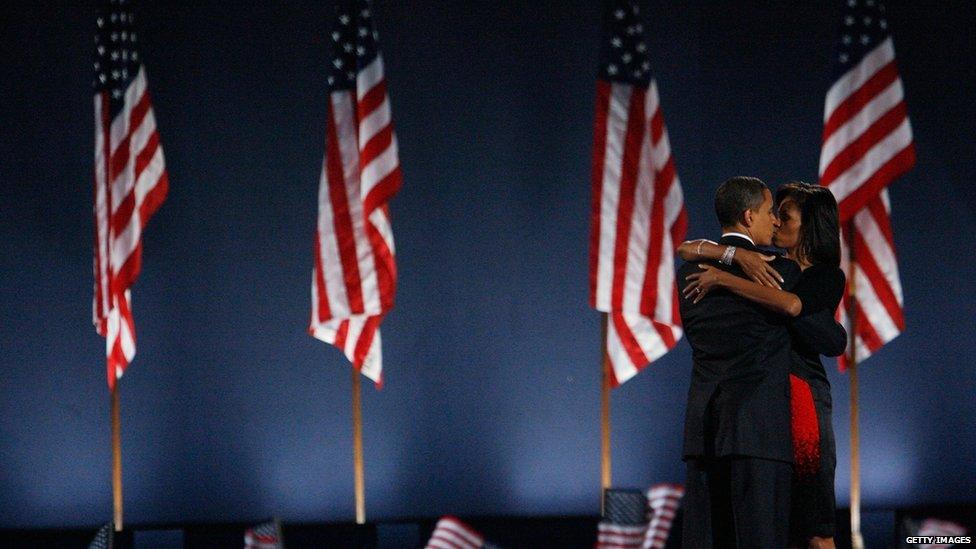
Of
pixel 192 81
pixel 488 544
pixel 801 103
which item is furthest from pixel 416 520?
pixel 801 103

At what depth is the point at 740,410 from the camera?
2.60 m

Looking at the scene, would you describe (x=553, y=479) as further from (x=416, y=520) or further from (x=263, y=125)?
(x=263, y=125)

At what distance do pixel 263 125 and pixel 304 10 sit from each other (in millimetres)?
645

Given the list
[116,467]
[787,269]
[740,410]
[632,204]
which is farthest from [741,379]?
[116,467]

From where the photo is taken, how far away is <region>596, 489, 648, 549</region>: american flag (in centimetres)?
523

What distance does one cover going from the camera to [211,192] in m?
5.84

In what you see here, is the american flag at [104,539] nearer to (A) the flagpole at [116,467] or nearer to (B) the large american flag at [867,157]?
(A) the flagpole at [116,467]

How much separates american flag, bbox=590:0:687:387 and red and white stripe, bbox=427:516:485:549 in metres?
1.08

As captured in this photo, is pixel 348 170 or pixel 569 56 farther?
pixel 569 56

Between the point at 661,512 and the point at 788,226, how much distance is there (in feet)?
9.50

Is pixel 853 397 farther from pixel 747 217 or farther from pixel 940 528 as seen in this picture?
pixel 747 217

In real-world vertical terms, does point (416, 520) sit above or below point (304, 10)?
below

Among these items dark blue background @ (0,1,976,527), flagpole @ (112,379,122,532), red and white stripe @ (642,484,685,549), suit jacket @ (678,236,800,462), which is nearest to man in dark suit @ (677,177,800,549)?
suit jacket @ (678,236,800,462)

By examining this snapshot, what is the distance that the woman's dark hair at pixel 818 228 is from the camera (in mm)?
2795
